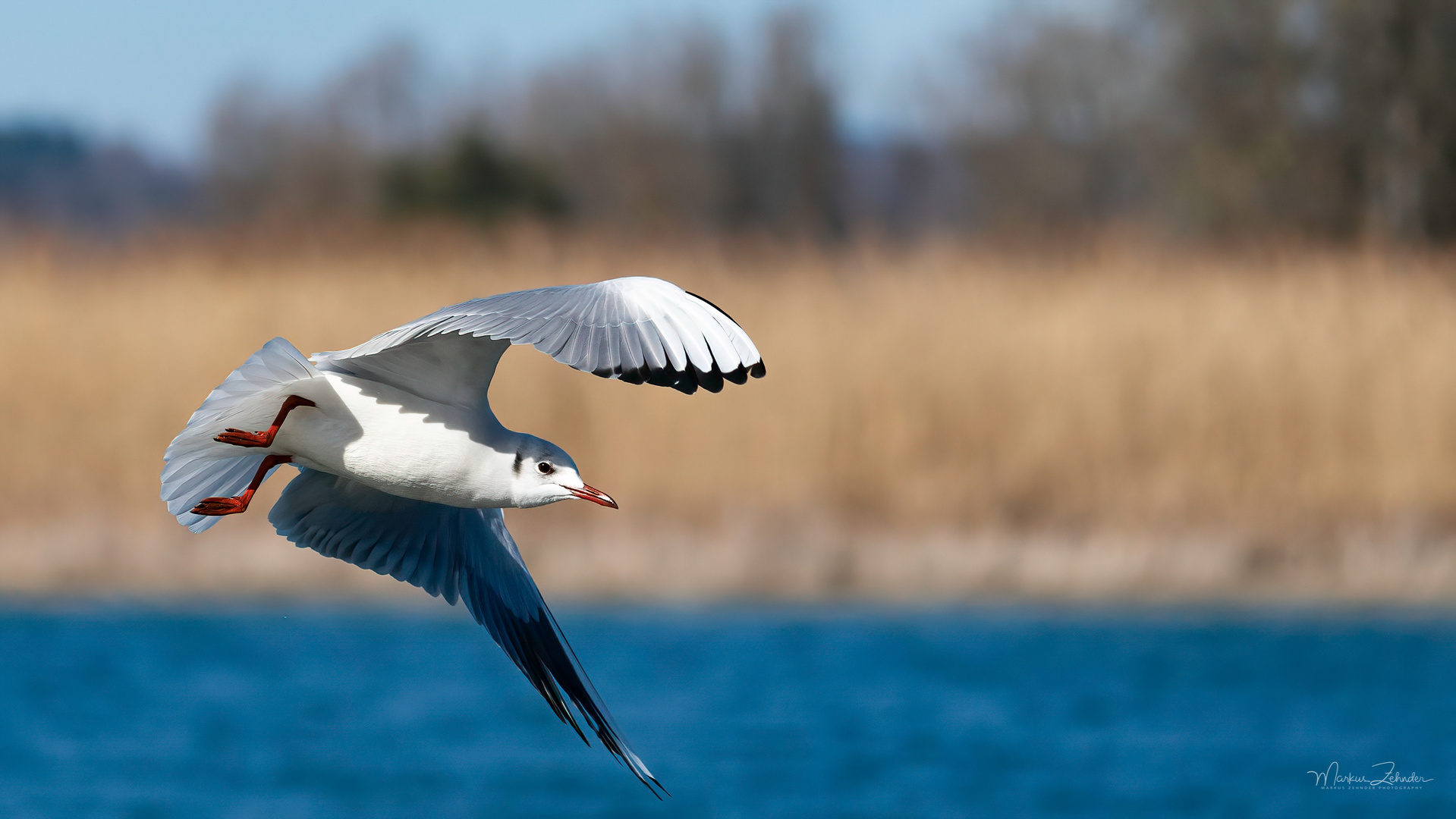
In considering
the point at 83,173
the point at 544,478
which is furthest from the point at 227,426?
the point at 83,173

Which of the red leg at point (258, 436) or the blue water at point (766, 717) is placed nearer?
the red leg at point (258, 436)

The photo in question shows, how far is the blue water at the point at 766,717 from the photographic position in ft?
26.1

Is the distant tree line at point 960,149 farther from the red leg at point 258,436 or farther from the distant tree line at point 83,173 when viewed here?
the red leg at point 258,436

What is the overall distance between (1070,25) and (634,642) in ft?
59.4

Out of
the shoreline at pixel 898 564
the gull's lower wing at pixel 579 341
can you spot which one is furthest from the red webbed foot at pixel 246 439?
the shoreline at pixel 898 564

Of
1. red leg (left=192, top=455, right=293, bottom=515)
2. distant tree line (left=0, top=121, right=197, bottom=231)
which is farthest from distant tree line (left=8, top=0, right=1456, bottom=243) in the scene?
red leg (left=192, top=455, right=293, bottom=515)

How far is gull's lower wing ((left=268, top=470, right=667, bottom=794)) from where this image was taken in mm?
3223

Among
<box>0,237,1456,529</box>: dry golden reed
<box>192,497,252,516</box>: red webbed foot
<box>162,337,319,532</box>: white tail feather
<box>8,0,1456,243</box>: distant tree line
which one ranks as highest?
<box>8,0,1456,243</box>: distant tree line

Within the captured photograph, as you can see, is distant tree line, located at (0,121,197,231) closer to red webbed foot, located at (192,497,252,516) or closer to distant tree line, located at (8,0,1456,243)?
distant tree line, located at (8,0,1456,243)

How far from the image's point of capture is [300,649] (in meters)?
10.9

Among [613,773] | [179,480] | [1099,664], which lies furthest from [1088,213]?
[179,480]

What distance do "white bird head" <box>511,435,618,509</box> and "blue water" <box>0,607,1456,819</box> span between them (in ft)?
17.2
